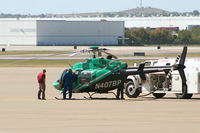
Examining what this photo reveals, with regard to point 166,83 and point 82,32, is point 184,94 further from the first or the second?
point 82,32

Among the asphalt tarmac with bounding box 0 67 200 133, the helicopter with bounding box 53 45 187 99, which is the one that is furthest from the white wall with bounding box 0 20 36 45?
the helicopter with bounding box 53 45 187 99

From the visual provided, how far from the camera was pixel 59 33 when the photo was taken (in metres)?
161

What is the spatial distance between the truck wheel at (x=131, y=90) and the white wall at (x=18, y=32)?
5053 inches

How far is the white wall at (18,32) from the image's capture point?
158625mm

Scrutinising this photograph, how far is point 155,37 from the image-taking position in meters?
180

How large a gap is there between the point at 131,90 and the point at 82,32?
133 meters

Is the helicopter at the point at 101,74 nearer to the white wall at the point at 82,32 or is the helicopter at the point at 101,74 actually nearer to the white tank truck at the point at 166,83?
the white tank truck at the point at 166,83

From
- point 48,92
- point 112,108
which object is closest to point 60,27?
point 48,92

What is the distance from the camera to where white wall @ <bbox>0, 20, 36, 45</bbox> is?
159 m

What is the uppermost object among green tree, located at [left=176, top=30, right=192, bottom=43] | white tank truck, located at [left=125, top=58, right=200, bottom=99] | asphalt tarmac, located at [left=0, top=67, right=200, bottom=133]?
green tree, located at [left=176, top=30, right=192, bottom=43]

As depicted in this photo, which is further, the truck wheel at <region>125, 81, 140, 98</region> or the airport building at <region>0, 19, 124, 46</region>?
the airport building at <region>0, 19, 124, 46</region>

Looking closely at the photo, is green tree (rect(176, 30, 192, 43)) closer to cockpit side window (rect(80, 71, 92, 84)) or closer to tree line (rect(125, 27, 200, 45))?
tree line (rect(125, 27, 200, 45))

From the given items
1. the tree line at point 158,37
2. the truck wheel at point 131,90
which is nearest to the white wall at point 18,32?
the tree line at point 158,37

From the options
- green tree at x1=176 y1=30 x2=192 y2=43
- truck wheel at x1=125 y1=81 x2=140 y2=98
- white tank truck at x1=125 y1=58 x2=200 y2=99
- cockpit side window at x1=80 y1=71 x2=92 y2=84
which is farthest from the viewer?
green tree at x1=176 y1=30 x2=192 y2=43
